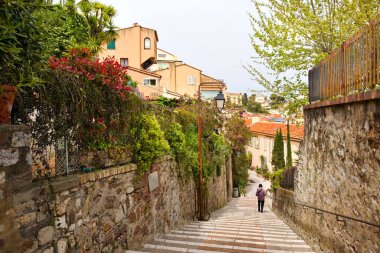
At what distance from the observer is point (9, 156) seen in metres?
3.01

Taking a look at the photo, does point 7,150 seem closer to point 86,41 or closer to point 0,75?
point 0,75

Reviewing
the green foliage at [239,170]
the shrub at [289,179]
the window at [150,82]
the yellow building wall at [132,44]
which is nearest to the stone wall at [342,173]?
the shrub at [289,179]

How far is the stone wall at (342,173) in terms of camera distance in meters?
4.14

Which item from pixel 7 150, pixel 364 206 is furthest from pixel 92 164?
pixel 364 206

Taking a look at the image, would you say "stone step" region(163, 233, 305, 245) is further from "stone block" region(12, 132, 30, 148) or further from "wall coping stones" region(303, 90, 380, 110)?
"stone block" region(12, 132, 30, 148)

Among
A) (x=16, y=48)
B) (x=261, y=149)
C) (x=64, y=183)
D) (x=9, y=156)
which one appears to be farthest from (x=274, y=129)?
(x=16, y=48)

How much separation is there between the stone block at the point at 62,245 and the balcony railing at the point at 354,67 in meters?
4.85

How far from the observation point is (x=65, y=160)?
4.19 meters

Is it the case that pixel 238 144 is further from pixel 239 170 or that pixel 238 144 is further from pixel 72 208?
pixel 72 208

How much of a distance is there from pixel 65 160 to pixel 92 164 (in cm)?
64

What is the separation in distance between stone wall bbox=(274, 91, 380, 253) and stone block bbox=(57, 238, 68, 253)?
4080 mm

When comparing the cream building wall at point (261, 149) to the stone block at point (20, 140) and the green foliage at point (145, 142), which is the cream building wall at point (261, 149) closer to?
the green foliage at point (145, 142)

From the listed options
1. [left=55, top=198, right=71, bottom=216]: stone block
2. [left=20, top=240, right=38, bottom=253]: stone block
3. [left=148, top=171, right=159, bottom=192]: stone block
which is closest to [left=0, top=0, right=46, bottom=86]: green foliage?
[left=55, top=198, right=71, bottom=216]: stone block

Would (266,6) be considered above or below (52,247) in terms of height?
above
